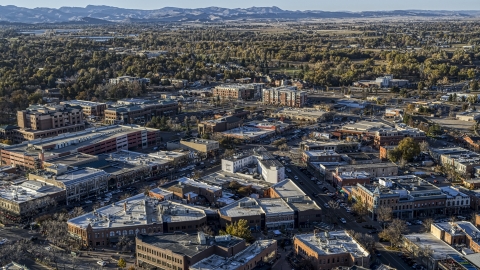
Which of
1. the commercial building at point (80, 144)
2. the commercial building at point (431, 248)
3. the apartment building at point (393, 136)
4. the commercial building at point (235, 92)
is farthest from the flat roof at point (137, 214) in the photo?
the commercial building at point (235, 92)

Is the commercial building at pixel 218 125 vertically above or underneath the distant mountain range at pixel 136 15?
underneath

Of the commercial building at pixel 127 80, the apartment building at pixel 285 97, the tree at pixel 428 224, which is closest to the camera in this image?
the tree at pixel 428 224

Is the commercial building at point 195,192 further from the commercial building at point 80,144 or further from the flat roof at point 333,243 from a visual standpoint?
the commercial building at point 80,144

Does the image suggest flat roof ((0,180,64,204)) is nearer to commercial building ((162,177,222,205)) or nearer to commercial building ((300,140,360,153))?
commercial building ((162,177,222,205))

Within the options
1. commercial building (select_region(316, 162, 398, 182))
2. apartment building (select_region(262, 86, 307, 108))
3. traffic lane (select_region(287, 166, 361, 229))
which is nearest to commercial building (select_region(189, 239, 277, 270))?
traffic lane (select_region(287, 166, 361, 229))

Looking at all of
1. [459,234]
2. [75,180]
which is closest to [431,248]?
[459,234]

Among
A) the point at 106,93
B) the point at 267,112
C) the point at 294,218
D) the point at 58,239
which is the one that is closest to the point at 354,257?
the point at 294,218

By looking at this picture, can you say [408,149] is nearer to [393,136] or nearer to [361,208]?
[393,136]
